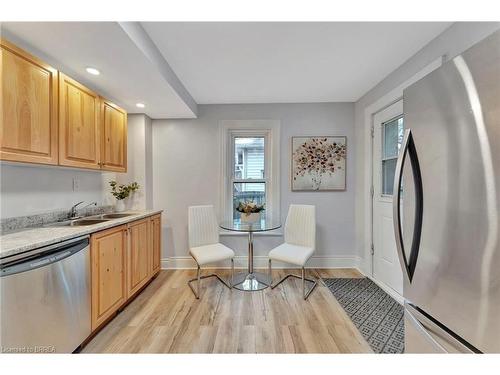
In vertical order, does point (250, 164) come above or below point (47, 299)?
above

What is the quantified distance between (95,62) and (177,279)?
2.47 m

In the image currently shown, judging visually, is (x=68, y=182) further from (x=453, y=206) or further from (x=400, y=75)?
(x=400, y=75)

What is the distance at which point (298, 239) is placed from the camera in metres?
2.80

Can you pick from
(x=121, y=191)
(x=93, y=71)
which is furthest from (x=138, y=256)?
(x=93, y=71)

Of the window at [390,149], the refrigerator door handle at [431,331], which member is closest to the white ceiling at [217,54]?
the window at [390,149]

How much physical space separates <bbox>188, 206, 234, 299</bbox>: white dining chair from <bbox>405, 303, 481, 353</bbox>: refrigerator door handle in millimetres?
1801

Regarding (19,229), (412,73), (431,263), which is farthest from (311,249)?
(19,229)

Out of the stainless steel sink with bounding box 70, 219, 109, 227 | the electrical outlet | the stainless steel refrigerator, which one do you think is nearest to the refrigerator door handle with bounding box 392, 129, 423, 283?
the stainless steel refrigerator

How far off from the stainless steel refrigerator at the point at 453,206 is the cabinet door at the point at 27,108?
88.1 inches

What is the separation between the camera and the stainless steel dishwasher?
115 centimetres

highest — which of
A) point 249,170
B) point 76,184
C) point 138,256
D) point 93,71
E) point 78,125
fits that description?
point 93,71

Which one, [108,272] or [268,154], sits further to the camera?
[268,154]

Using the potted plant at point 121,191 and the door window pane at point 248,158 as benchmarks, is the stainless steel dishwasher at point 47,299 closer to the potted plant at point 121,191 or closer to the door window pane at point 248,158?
the potted plant at point 121,191

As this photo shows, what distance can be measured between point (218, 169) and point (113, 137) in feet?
4.41
